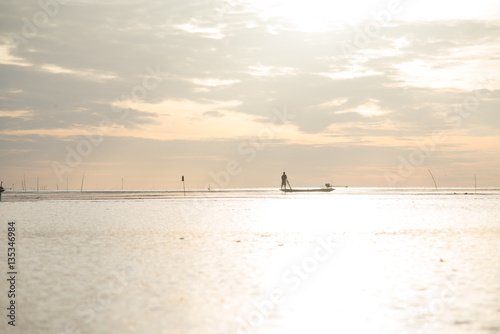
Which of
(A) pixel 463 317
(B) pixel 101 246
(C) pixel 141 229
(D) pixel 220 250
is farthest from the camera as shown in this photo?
(C) pixel 141 229

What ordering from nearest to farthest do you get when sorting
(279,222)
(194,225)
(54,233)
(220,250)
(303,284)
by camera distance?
(303,284)
(220,250)
(54,233)
(194,225)
(279,222)

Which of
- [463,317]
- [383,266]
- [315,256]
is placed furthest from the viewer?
[315,256]

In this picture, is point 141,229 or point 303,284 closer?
point 303,284

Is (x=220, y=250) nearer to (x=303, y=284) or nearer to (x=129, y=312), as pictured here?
(x=303, y=284)

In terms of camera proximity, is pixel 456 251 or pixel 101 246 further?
pixel 101 246

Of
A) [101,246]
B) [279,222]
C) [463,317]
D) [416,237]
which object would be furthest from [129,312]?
[279,222]

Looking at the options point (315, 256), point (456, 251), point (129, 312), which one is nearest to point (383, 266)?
point (315, 256)

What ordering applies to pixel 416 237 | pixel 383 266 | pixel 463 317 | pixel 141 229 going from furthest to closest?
pixel 141 229, pixel 416 237, pixel 383 266, pixel 463 317

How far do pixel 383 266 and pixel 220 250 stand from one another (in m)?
6.03

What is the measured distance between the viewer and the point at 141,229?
2792 centimetres

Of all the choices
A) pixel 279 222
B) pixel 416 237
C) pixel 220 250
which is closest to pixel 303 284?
pixel 220 250

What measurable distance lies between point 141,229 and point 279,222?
28.0 feet

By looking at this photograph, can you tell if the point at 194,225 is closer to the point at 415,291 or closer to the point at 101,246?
the point at 101,246

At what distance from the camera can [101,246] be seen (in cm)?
2056
